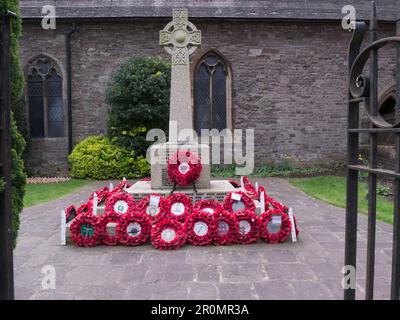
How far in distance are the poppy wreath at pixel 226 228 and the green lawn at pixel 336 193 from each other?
9.11 ft

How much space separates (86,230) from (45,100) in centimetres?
975

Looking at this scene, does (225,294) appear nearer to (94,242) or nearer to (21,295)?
(21,295)

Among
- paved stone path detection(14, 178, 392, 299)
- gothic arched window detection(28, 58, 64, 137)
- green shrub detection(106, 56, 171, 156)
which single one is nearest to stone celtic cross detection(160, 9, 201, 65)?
paved stone path detection(14, 178, 392, 299)

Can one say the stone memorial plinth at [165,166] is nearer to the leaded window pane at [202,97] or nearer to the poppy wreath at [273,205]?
the poppy wreath at [273,205]

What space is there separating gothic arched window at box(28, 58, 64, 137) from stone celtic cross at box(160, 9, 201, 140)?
26.2 ft

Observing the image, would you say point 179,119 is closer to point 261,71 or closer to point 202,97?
point 202,97

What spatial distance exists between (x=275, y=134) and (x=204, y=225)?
9.18 metres

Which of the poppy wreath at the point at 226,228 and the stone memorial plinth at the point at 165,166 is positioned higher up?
the stone memorial plinth at the point at 165,166

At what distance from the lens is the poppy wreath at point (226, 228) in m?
4.56

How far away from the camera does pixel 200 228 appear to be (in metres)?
4.56

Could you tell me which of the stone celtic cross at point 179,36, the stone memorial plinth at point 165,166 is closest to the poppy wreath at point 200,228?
the stone memorial plinth at point 165,166

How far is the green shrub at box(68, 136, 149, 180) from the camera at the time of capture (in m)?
11.4

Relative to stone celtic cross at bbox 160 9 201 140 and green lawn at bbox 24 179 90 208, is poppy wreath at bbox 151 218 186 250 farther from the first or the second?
green lawn at bbox 24 179 90 208

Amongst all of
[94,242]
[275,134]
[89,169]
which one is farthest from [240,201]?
[275,134]
